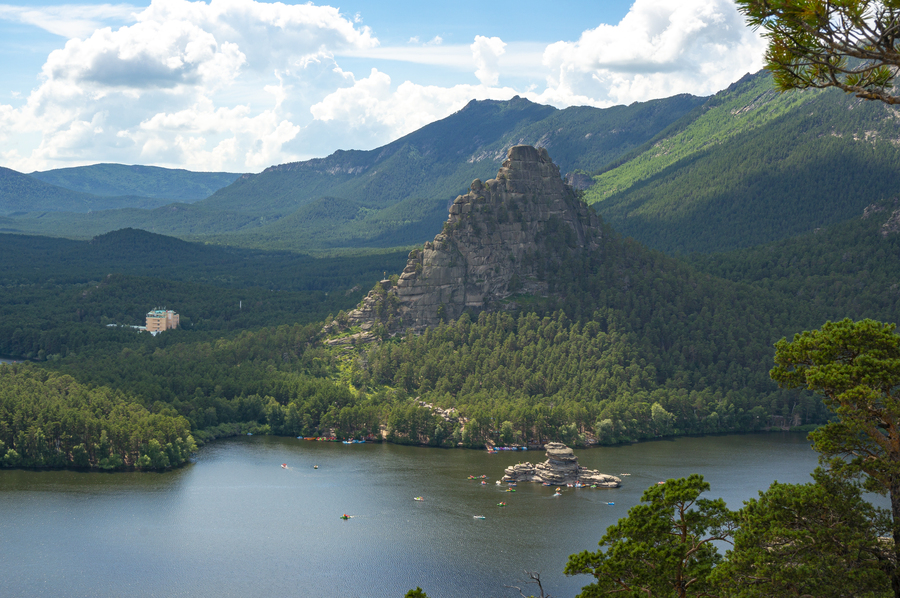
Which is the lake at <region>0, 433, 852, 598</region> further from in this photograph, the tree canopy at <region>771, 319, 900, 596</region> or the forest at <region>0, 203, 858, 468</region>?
the tree canopy at <region>771, 319, 900, 596</region>

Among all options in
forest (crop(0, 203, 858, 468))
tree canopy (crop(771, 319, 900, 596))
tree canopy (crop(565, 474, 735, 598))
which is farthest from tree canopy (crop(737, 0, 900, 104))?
forest (crop(0, 203, 858, 468))

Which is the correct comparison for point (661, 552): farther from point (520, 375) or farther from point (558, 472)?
point (520, 375)

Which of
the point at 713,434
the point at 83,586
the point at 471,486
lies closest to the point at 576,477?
the point at 471,486

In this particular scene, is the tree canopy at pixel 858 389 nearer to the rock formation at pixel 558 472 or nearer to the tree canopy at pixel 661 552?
the tree canopy at pixel 661 552

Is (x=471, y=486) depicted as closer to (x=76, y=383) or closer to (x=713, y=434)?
(x=713, y=434)

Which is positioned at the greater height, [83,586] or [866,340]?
[866,340]

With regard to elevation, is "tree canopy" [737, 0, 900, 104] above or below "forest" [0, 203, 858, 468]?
above
